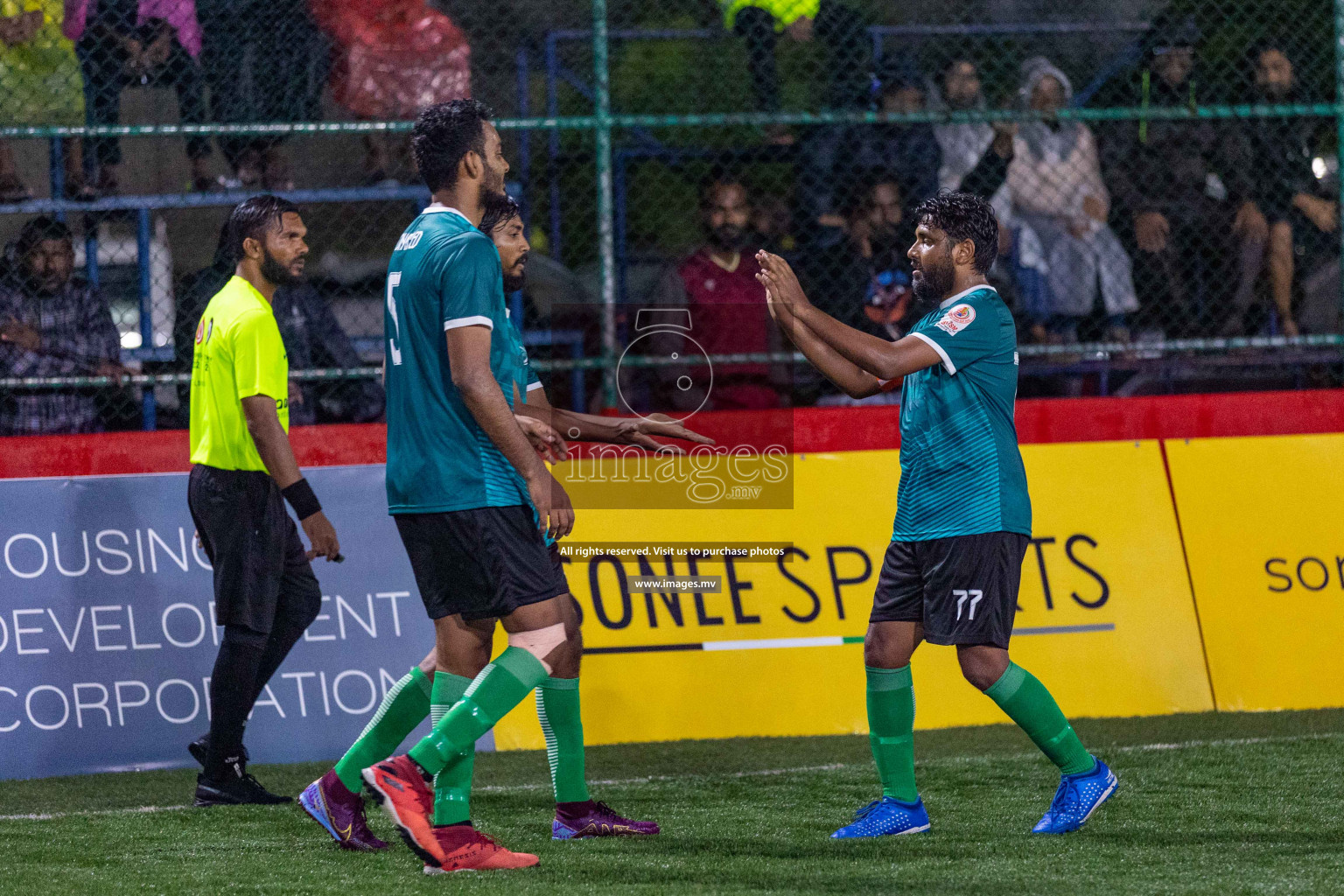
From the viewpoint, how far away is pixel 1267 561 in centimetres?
726

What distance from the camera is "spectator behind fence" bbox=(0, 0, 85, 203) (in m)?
7.90

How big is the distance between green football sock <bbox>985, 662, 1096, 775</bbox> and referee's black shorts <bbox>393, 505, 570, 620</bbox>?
141 centimetres

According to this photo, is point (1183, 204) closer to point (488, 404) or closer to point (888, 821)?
point (888, 821)

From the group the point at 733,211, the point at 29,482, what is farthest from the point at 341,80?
the point at 29,482

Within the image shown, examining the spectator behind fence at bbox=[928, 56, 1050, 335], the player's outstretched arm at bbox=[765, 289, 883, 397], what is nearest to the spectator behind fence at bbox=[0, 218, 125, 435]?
the player's outstretched arm at bbox=[765, 289, 883, 397]

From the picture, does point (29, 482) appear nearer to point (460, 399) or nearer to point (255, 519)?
point (255, 519)

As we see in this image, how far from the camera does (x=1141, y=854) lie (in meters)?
4.43

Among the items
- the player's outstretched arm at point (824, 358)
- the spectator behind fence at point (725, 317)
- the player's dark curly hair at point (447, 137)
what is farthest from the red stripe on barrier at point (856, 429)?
the player's dark curly hair at point (447, 137)

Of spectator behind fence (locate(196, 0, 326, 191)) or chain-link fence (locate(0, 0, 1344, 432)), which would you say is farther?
spectator behind fence (locate(196, 0, 326, 191))

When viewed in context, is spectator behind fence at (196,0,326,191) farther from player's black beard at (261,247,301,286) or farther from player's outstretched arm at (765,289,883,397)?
player's outstretched arm at (765,289,883,397)

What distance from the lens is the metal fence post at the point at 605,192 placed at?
7738mm

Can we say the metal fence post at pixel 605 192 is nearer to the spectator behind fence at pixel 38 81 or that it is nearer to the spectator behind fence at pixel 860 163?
the spectator behind fence at pixel 860 163

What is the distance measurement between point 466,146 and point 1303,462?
4.67 meters

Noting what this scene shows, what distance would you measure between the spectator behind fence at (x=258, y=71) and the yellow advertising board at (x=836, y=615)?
2.38m
